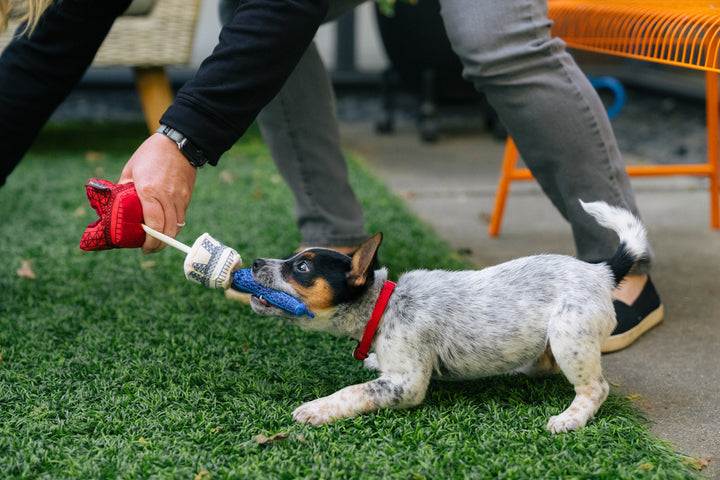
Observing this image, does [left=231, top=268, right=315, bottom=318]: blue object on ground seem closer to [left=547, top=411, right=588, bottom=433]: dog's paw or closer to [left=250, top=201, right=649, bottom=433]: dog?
[left=250, top=201, right=649, bottom=433]: dog

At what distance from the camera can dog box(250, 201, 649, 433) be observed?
1.54 metres

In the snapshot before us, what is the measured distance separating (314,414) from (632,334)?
96cm

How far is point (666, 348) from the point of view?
1987 millimetres

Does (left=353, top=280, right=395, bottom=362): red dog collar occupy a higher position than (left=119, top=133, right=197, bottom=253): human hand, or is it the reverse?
(left=119, top=133, right=197, bottom=253): human hand

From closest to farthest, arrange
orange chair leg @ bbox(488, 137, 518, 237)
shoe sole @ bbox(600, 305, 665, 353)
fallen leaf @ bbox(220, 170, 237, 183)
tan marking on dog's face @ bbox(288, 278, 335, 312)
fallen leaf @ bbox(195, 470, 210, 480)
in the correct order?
fallen leaf @ bbox(195, 470, 210, 480), tan marking on dog's face @ bbox(288, 278, 335, 312), shoe sole @ bbox(600, 305, 665, 353), orange chair leg @ bbox(488, 137, 518, 237), fallen leaf @ bbox(220, 170, 237, 183)

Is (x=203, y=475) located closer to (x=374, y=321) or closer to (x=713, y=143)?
(x=374, y=321)

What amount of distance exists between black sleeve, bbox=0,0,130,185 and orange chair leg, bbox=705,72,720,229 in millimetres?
2117

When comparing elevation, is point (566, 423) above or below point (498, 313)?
below

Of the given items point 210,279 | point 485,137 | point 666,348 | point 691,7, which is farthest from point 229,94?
point 485,137

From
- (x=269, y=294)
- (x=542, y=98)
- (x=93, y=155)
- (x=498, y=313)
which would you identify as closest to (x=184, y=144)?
(x=269, y=294)

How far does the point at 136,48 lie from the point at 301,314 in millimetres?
2847

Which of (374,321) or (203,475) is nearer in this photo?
(203,475)

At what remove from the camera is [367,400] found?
1.55m

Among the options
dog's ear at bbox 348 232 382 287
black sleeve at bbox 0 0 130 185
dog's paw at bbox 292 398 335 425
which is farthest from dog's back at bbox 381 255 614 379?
black sleeve at bbox 0 0 130 185
